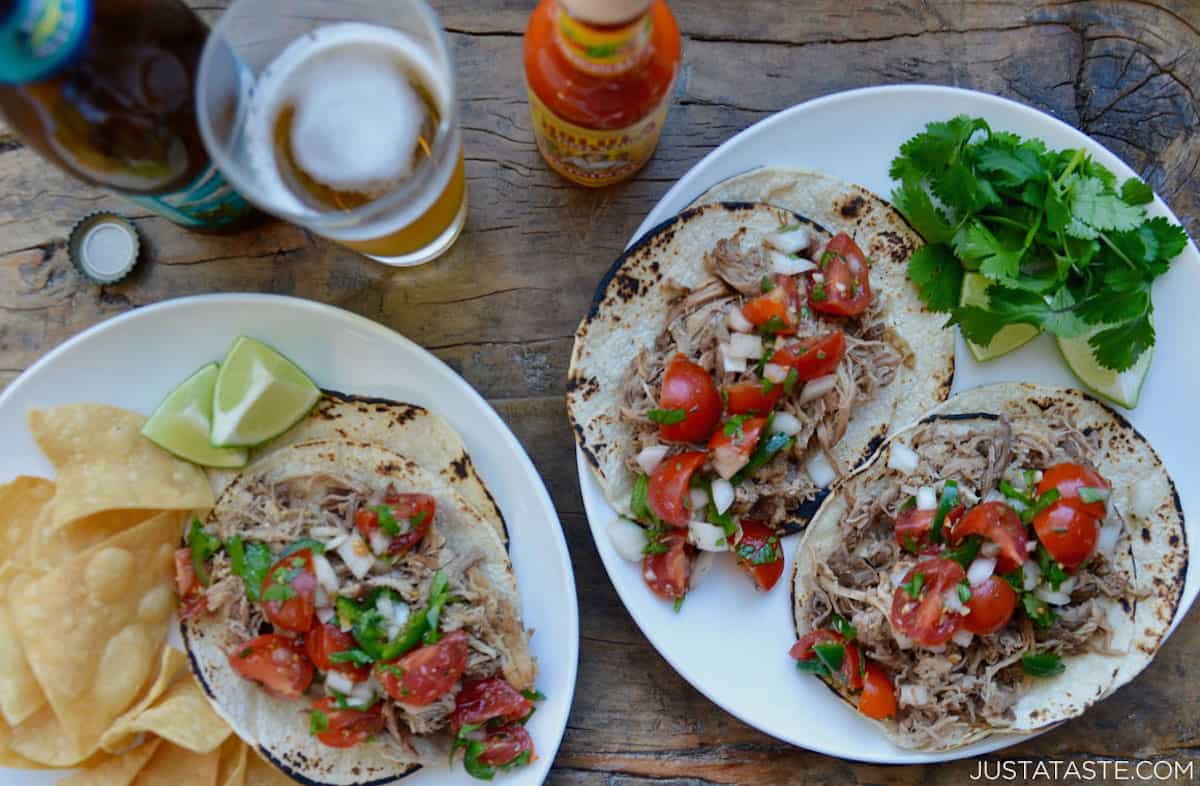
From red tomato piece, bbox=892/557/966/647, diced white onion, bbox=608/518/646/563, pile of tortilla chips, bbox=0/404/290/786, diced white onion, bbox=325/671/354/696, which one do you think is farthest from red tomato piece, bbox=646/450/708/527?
pile of tortilla chips, bbox=0/404/290/786

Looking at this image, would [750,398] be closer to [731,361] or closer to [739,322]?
[731,361]

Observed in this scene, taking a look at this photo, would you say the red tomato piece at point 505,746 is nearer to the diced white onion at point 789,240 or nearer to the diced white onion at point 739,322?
the diced white onion at point 739,322

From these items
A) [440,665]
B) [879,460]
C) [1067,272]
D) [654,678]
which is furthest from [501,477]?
[1067,272]

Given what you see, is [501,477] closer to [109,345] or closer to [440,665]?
[440,665]

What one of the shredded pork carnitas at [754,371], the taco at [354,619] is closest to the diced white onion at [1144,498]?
the shredded pork carnitas at [754,371]

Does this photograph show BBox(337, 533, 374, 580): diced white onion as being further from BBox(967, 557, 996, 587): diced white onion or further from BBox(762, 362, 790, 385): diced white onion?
BBox(967, 557, 996, 587): diced white onion

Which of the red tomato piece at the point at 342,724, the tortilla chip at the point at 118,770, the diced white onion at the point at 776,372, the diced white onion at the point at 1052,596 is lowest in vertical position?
the tortilla chip at the point at 118,770
